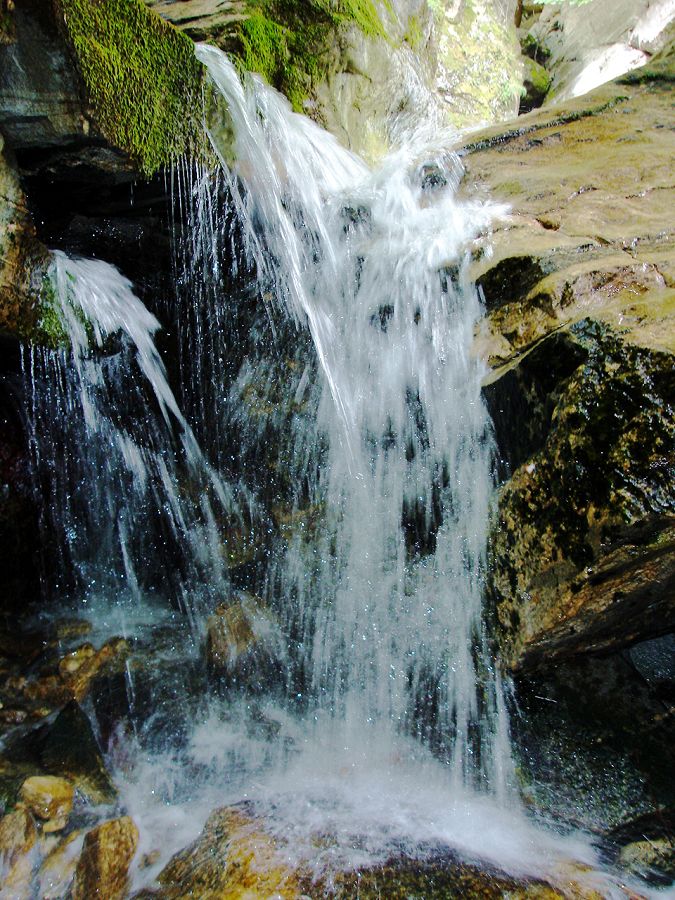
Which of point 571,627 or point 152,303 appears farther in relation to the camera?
point 152,303

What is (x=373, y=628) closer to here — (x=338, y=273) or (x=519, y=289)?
(x=519, y=289)

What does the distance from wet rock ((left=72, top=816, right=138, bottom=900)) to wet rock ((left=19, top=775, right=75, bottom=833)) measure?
0.26m

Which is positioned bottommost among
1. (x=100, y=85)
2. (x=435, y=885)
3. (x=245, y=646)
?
(x=435, y=885)

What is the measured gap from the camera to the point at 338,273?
4.41m

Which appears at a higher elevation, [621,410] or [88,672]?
[621,410]

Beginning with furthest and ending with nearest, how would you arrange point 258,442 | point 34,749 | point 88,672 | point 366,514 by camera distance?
1. point 258,442
2. point 88,672
3. point 366,514
4. point 34,749

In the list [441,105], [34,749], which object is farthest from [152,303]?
[441,105]

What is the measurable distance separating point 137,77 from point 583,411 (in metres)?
3.37

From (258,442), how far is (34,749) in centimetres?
264

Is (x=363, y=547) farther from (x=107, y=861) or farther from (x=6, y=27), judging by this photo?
(x=6, y=27)

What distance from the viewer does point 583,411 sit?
8.14 feet

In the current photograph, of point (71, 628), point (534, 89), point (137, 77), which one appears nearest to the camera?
point (137, 77)

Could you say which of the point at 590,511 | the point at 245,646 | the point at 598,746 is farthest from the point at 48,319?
the point at 598,746

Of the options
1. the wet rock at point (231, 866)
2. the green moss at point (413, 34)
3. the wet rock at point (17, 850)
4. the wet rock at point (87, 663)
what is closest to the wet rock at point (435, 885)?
the wet rock at point (231, 866)
